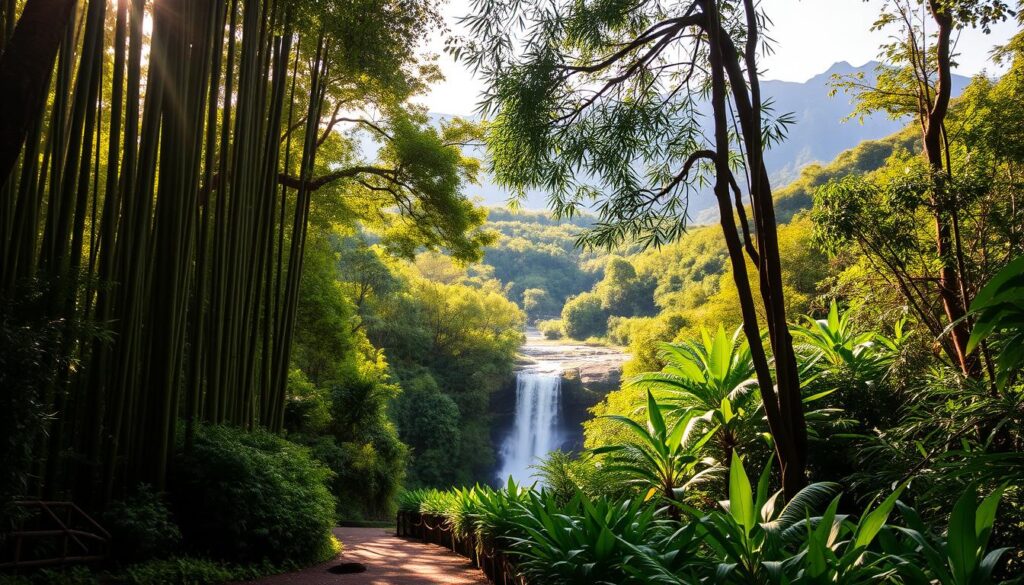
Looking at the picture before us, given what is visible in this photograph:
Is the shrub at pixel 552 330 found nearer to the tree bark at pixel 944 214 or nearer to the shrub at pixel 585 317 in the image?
the shrub at pixel 585 317

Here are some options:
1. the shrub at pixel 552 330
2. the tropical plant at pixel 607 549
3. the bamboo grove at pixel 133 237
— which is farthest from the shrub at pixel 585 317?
the tropical plant at pixel 607 549

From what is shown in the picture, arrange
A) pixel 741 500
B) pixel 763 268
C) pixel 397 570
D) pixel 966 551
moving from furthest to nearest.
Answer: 1. pixel 397 570
2. pixel 763 268
3. pixel 741 500
4. pixel 966 551

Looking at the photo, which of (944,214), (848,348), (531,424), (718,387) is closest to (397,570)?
(718,387)

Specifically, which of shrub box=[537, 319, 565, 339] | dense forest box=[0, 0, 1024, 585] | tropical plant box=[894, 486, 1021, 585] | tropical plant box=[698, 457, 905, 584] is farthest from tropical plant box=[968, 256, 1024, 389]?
shrub box=[537, 319, 565, 339]

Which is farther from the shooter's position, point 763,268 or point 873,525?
point 763,268

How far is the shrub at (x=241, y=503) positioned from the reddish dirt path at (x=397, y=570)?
26cm

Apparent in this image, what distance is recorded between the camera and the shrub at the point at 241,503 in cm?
429

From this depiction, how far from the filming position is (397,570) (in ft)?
15.8

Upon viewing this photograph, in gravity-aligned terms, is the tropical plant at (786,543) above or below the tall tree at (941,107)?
below

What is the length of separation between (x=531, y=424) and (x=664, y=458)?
20506 mm

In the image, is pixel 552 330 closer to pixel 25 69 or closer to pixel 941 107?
pixel 941 107

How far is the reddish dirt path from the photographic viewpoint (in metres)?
4.22

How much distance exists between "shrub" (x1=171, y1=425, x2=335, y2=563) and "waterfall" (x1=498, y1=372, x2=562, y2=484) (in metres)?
18.0

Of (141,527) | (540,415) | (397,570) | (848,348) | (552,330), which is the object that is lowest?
(540,415)
